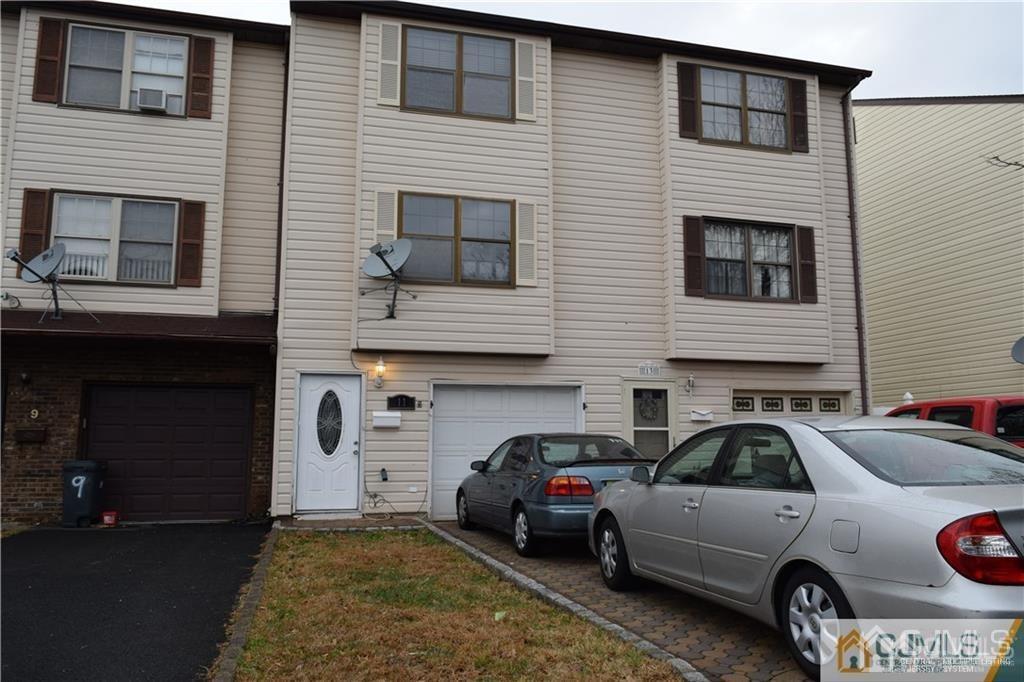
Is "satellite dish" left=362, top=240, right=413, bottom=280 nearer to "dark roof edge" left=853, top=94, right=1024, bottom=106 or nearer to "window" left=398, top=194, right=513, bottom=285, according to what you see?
"window" left=398, top=194, right=513, bottom=285

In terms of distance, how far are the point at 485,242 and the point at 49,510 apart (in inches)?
306

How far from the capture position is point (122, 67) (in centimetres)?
1253

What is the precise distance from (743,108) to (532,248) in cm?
498

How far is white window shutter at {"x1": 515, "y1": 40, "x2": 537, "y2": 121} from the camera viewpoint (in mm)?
13008

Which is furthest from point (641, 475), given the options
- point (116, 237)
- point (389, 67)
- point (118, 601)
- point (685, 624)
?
point (116, 237)

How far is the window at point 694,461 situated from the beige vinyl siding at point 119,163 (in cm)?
871

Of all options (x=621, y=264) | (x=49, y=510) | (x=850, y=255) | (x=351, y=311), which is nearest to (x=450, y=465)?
(x=351, y=311)

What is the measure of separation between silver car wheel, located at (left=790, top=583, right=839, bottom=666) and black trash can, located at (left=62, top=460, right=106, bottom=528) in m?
10.5

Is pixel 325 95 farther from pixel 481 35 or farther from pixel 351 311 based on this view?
pixel 351 311

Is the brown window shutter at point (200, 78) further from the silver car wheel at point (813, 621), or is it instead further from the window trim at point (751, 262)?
the silver car wheel at point (813, 621)

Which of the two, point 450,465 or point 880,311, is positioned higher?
point 880,311

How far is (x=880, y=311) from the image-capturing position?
1934 cm

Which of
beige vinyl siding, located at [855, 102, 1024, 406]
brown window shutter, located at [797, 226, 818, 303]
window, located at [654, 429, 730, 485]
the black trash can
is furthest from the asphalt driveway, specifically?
beige vinyl siding, located at [855, 102, 1024, 406]

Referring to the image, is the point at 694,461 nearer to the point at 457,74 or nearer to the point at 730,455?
the point at 730,455
